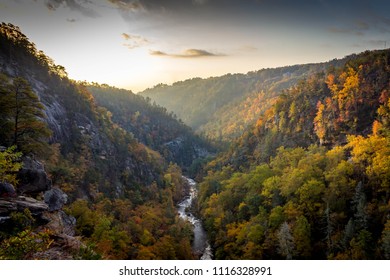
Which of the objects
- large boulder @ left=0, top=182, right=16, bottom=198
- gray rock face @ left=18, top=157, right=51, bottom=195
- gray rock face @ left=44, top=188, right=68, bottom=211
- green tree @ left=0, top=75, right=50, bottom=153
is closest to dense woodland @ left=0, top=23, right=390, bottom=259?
green tree @ left=0, top=75, right=50, bottom=153

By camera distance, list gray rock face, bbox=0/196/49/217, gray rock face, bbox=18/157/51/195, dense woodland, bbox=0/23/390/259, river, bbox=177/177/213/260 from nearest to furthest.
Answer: gray rock face, bbox=0/196/49/217, gray rock face, bbox=18/157/51/195, dense woodland, bbox=0/23/390/259, river, bbox=177/177/213/260

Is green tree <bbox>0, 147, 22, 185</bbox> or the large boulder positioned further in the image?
the large boulder

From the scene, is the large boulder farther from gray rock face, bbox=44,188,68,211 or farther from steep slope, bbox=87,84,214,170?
steep slope, bbox=87,84,214,170

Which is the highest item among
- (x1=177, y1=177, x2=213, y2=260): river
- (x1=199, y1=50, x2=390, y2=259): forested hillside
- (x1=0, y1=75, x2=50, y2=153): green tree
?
(x1=0, y1=75, x2=50, y2=153): green tree

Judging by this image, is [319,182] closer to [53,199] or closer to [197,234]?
[197,234]

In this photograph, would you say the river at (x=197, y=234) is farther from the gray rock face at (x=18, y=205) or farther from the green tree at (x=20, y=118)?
the gray rock face at (x=18, y=205)
